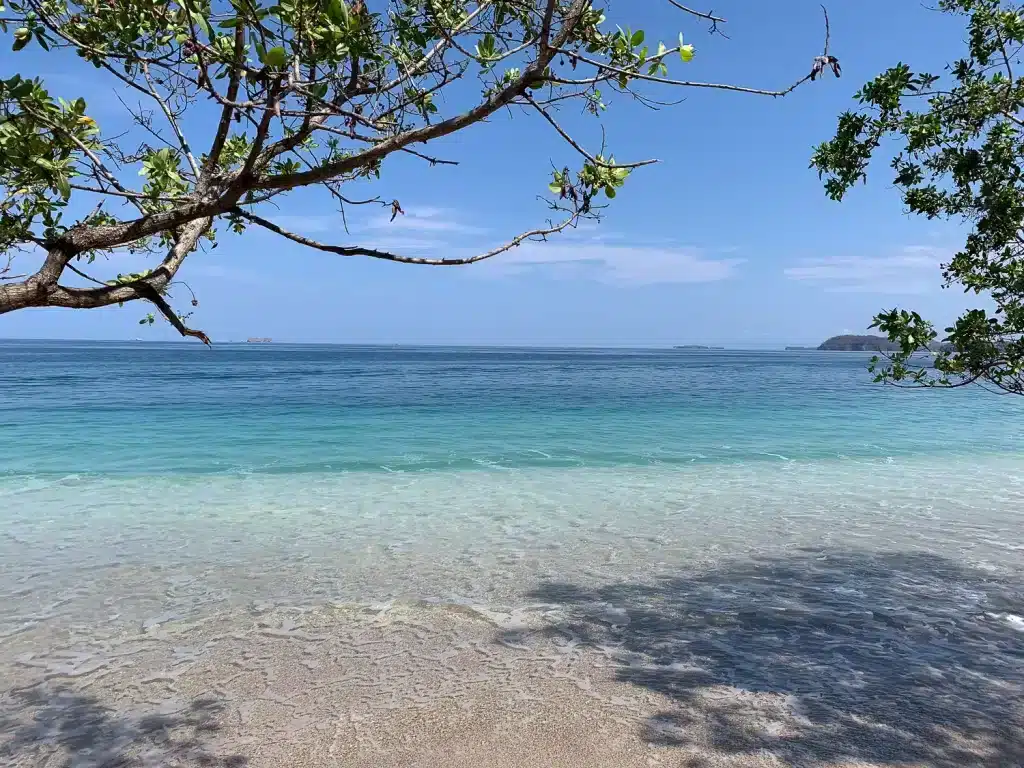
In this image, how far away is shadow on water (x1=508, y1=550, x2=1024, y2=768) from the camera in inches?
168

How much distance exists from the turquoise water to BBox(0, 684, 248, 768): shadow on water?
1.55 meters

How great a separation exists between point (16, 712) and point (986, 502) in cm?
1277

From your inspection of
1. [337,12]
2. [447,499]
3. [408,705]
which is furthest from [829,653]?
[447,499]

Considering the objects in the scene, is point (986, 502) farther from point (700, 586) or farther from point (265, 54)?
point (265, 54)

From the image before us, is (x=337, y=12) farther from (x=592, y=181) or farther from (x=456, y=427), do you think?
(x=456, y=427)

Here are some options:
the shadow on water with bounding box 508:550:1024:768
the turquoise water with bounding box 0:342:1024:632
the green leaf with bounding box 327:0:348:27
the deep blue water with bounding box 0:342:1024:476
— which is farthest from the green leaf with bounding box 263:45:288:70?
the deep blue water with bounding box 0:342:1024:476

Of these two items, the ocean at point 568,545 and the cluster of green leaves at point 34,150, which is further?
the ocean at point 568,545

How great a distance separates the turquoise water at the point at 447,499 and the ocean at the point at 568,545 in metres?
0.06

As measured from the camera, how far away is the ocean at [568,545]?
5.58 m

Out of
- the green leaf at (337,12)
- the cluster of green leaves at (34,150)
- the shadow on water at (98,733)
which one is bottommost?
the shadow on water at (98,733)

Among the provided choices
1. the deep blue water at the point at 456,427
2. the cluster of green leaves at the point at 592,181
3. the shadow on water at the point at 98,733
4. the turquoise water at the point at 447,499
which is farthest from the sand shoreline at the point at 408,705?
the deep blue water at the point at 456,427

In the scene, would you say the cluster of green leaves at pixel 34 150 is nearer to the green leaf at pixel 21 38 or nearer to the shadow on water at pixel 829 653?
the green leaf at pixel 21 38

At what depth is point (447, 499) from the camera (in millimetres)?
11375

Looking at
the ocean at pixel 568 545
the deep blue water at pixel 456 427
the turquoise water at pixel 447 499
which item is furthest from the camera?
the deep blue water at pixel 456 427
